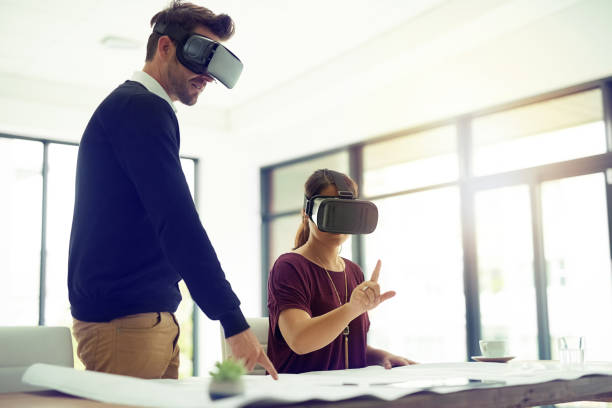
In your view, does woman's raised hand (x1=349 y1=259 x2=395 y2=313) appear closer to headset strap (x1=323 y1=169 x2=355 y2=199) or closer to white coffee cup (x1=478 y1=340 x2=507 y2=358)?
headset strap (x1=323 y1=169 x2=355 y2=199)

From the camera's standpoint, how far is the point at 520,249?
187 inches

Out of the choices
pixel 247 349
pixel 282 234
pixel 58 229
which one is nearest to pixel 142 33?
pixel 58 229

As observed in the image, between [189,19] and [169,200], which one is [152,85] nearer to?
[189,19]

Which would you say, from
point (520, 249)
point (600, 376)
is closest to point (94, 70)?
point (520, 249)

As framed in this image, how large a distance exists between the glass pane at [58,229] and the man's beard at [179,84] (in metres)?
4.89

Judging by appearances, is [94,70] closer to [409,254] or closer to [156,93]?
[409,254]

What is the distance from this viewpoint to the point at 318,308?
193 cm

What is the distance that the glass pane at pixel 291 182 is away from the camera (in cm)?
670

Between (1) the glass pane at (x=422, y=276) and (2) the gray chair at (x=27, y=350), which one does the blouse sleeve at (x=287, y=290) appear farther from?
(1) the glass pane at (x=422, y=276)

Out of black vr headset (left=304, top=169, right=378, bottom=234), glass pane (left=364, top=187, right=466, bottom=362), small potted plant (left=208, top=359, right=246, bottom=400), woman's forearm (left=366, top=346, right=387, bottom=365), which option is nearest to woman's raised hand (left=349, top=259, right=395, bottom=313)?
black vr headset (left=304, top=169, right=378, bottom=234)

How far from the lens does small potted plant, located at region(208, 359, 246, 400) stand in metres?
0.88

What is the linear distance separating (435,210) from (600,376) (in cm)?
402

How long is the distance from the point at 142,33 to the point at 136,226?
4035 mm

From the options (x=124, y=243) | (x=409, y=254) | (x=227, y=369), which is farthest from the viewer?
(x=409, y=254)
